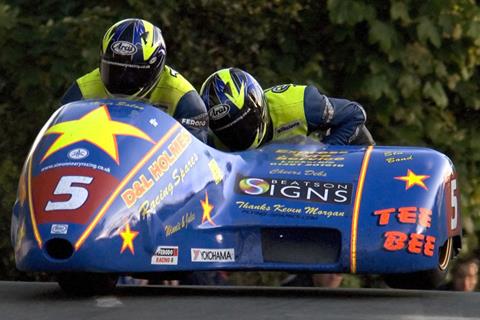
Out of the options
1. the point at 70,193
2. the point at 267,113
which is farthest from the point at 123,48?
the point at 70,193

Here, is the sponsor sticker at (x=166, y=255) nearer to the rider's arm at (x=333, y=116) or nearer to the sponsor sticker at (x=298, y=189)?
the sponsor sticker at (x=298, y=189)

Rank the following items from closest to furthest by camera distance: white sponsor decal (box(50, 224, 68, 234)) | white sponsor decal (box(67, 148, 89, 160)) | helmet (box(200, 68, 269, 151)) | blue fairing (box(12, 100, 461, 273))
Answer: white sponsor decal (box(50, 224, 68, 234))
blue fairing (box(12, 100, 461, 273))
white sponsor decal (box(67, 148, 89, 160))
helmet (box(200, 68, 269, 151))

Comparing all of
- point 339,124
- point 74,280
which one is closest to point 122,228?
point 74,280

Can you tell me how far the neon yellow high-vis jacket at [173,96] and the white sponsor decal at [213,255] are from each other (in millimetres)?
826

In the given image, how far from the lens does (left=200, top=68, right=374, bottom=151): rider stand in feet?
29.4

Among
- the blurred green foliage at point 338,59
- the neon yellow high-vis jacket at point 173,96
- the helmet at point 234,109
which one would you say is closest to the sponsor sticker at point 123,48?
the neon yellow high-vis jacket at point 173,96

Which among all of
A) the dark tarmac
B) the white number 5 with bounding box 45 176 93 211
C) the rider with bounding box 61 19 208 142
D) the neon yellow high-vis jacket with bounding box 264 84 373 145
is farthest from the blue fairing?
the neon yellow high-vis jacket with bounding box 264 84 373 145

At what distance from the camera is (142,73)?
340 inches

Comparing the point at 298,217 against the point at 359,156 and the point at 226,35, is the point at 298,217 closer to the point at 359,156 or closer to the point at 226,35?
the point at 359,156

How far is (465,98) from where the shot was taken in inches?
500

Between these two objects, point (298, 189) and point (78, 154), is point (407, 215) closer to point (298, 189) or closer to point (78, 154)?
point (298, 189)

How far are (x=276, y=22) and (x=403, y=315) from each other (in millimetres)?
6417

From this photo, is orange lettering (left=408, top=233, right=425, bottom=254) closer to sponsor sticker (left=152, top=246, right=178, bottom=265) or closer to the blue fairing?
the blue fairing

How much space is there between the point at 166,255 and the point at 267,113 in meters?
1.90
